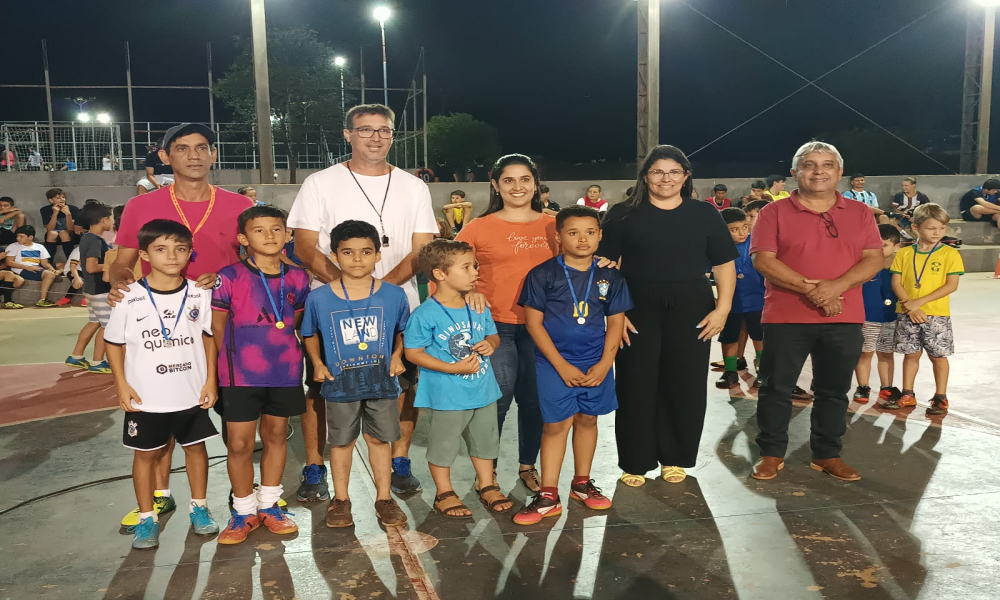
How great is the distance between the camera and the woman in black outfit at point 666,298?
4.11 meters

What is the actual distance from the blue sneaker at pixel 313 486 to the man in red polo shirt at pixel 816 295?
2.33 meters

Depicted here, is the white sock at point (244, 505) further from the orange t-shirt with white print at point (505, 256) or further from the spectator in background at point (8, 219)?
the spectator in background at point (8, 219)

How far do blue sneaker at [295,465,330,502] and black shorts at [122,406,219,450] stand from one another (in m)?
0.71

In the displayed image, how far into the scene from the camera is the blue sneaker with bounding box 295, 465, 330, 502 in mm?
4188

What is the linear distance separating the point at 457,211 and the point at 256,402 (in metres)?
9.61

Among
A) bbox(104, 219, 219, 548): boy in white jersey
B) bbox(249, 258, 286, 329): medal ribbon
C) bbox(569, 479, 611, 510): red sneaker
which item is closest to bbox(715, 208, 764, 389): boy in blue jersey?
bbox(569, 479, 611, 510): red sneaker

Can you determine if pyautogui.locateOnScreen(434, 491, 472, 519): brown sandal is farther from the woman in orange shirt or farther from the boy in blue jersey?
the boy in blue jersey

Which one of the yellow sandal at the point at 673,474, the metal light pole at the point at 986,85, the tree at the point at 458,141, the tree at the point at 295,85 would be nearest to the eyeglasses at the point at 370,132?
the yellow sandal at the point at 673,474

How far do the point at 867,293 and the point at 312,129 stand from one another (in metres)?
18.4

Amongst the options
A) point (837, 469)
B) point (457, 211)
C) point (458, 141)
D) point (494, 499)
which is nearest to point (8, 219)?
point (457, 211)

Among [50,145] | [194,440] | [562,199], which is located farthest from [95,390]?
[50,145]

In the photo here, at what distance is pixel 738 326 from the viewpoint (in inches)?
262

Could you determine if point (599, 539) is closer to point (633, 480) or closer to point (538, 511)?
point (538, 511)

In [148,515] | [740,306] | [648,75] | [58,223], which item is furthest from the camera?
[648,75]
